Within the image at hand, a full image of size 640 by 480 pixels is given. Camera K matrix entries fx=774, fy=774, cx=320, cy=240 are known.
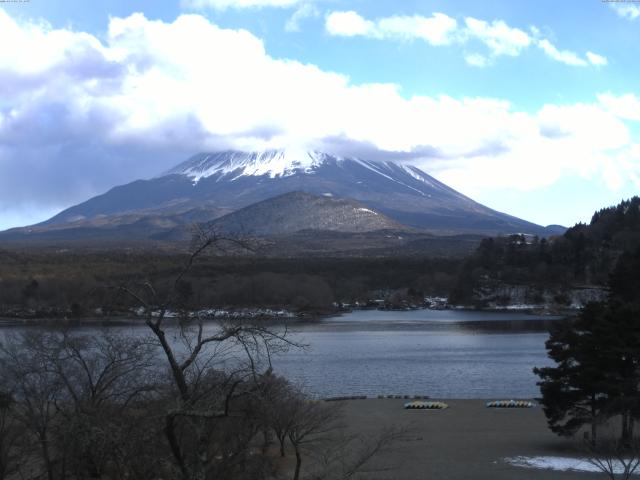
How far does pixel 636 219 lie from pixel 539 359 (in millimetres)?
64357

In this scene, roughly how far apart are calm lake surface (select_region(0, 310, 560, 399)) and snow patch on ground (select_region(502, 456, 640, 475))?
12416 millimetres

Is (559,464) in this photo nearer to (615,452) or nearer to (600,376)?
(600,376)

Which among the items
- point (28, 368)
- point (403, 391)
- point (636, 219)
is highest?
point (636, 219)

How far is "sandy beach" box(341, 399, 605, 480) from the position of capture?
17688 mm

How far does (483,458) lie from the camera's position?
19344mm

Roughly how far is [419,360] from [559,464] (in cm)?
2564

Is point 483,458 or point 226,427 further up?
point 226,427

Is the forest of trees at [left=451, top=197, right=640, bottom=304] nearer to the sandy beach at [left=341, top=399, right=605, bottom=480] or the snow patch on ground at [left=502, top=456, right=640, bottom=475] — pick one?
the sandy beach at [left=341, top=399, right=605, bottom=480]

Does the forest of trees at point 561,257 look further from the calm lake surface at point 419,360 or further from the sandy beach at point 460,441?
the sandy beach at point 460,441

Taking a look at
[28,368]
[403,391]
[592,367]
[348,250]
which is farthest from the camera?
[348,250]

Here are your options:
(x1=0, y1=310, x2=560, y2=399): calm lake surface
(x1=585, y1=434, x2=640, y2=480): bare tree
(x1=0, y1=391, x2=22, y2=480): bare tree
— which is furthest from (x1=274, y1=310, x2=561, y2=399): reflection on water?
(x1=0, y1=391, x2=22, y2=480): bare tree

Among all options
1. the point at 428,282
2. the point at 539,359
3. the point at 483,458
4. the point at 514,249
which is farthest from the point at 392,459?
the point at 428,282

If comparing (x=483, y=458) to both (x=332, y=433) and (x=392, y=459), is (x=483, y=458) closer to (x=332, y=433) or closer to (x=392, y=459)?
(x=392, y=459)

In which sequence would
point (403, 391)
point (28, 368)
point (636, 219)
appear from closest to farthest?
1. point (28, 368)
2. point (403, 391)
3. point (636, 219)
